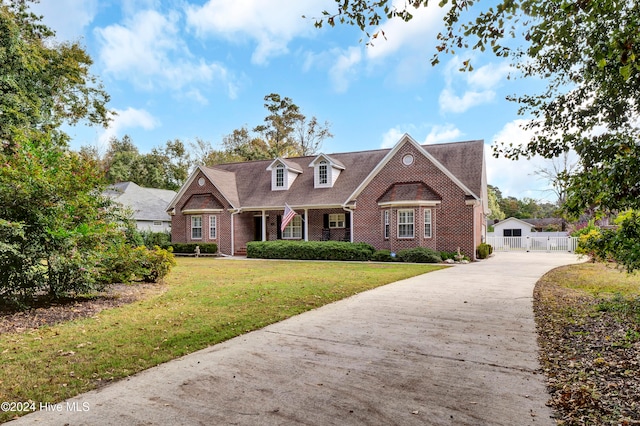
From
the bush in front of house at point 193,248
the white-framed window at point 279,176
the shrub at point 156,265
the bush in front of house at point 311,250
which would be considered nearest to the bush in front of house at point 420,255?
the bush in front of house at point 311,250

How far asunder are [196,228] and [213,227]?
1364 millimetres

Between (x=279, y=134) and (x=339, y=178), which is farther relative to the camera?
(x=279, y=134)

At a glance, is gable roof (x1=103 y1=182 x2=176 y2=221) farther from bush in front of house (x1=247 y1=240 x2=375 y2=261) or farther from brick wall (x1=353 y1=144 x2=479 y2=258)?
brick wall (x1=353 y1=144 x2=479 y2=258)

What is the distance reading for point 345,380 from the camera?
417 centimetres

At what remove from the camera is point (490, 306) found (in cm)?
828

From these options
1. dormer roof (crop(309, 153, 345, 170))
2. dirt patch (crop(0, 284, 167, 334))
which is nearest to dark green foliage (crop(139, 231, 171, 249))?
dormer roof (crop(309, 153, 345, 170))

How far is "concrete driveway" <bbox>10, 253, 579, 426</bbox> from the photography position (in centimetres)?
336

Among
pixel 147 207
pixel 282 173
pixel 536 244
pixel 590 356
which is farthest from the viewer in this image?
pixel 147 207

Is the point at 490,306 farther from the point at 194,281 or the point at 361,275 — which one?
the point at 194,281

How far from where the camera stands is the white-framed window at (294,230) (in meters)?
26.4

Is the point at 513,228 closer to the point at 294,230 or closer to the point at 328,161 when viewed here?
the point at 328,161

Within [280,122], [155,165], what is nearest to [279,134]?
[280,122]

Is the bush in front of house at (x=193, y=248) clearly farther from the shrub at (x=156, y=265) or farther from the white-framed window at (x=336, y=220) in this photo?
the shrub at (x=156, y=265)

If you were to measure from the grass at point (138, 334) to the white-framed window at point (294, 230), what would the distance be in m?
15.4
